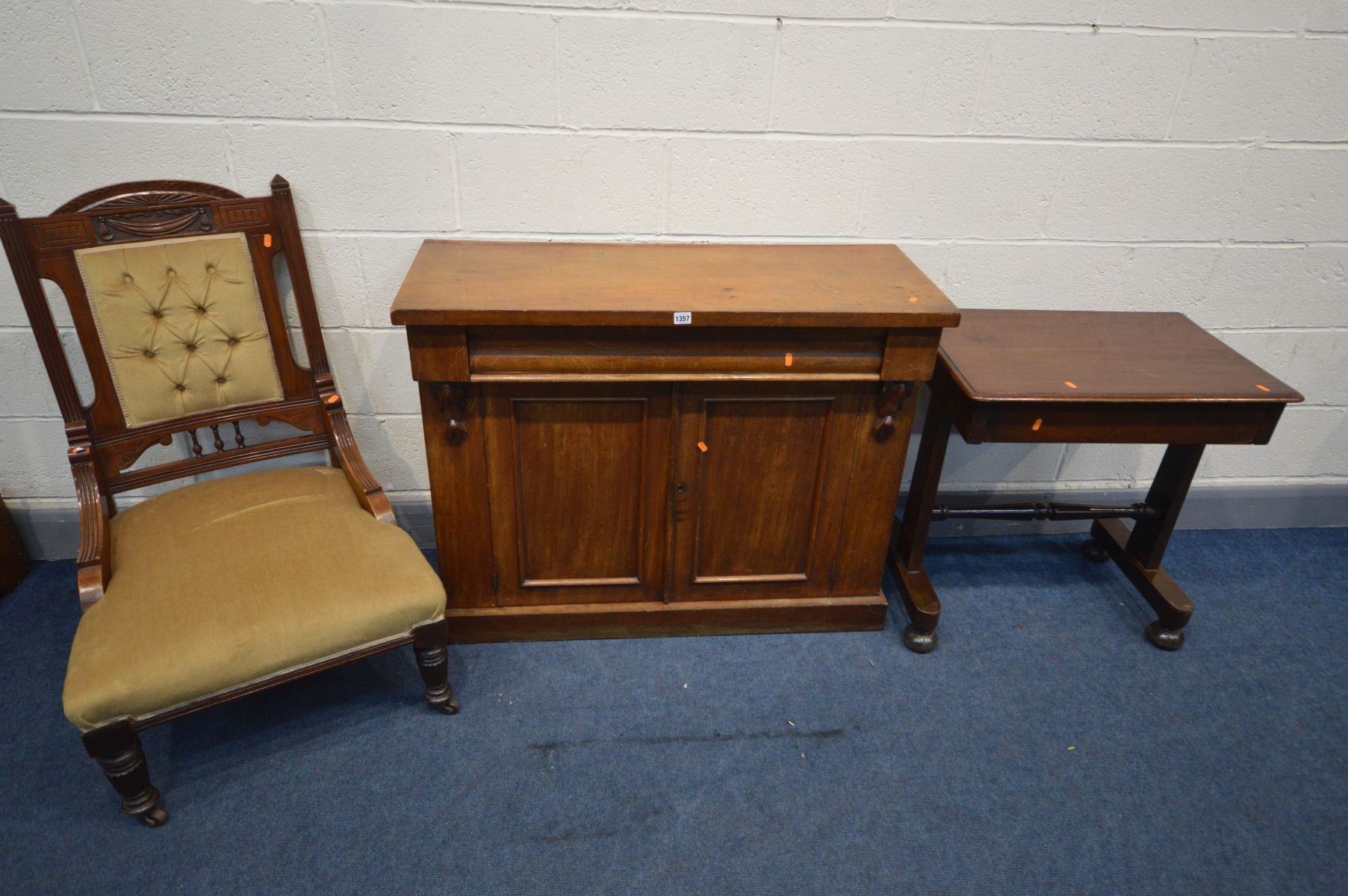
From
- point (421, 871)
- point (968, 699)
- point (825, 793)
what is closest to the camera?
point (421, 871)

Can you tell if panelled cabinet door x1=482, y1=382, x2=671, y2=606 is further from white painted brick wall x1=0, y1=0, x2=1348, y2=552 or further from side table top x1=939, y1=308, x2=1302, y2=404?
side table top x1=939, y1=308, x2=1302, y2=404

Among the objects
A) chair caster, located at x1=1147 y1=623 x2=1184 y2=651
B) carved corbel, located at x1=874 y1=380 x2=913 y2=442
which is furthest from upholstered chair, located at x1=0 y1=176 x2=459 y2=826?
chair caster, located at x1=1147 y1=623 x2=1184 y2=651

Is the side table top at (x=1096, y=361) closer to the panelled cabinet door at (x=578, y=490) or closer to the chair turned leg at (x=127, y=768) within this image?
the panelled cabinet door at (x=578, y=490)

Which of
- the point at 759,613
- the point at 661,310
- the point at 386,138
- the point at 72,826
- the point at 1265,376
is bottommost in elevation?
the point at 72,826

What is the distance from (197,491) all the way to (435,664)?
0.67 m

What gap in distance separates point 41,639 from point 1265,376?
2.90 meters

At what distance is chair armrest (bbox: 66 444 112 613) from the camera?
61.2 inches

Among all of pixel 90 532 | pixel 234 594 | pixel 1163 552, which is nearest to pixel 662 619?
pixel 234 594

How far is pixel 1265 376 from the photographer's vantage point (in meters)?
1.79

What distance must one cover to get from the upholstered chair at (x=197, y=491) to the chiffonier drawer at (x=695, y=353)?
0.47 meters

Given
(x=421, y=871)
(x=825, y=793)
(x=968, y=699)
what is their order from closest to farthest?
(x=421, y=871) → (x=825, y=793) → (x=968, y=699)

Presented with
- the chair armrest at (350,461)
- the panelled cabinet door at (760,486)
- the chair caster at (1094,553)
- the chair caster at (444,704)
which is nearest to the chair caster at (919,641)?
the panelled cabinet door at (760,486)

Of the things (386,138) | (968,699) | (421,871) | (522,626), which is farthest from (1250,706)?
(386,138)

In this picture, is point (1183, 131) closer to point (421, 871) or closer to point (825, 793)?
point (825, 793)
